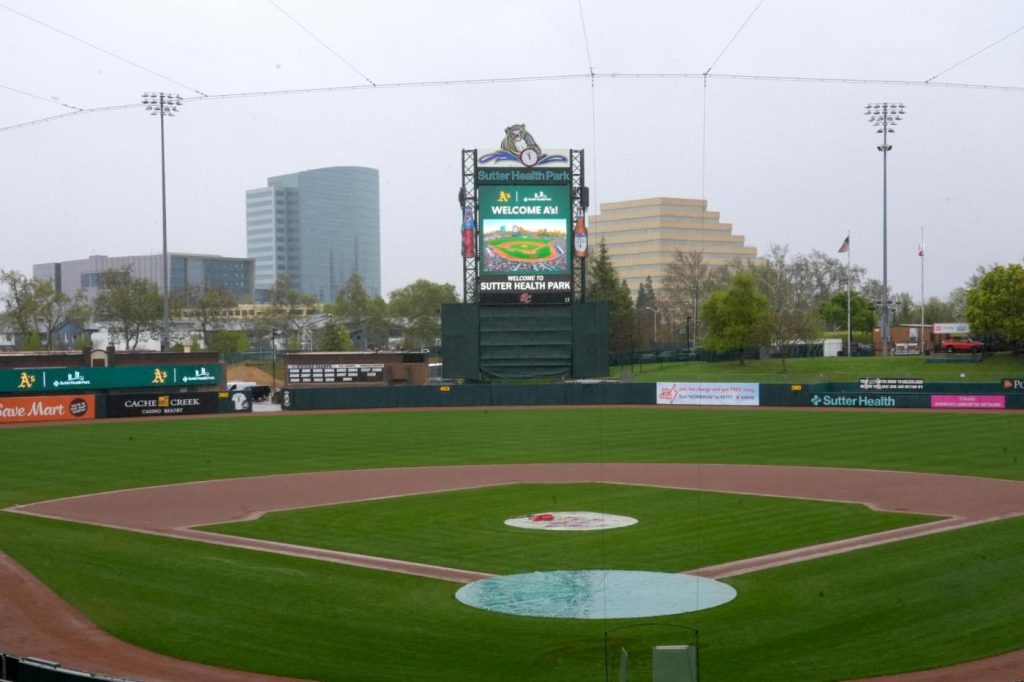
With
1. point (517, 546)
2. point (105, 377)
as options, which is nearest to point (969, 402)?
point (517, 546)

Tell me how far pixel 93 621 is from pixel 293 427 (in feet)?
112

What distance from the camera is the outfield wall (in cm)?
5259

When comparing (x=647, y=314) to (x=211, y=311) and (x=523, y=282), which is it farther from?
(x=523, y=282)

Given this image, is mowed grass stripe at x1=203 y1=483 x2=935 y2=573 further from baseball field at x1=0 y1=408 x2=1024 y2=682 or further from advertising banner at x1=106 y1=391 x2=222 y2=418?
advertising banner at x1=106 y1=391 x2=222 y2=418

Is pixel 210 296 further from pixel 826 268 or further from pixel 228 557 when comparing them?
pixel 228 557

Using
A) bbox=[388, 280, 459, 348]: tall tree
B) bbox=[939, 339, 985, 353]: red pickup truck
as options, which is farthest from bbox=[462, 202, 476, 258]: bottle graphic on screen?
bbox=[388, 280, 459, 348]: tall tree

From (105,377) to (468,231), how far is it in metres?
21.0

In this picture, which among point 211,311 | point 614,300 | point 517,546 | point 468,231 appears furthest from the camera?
point 211,311

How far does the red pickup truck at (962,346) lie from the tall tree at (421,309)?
58.6 meters

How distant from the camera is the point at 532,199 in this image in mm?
57812

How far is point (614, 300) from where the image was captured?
98.5 metres

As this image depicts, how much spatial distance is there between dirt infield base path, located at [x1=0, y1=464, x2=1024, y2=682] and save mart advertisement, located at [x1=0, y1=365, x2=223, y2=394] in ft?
93.5

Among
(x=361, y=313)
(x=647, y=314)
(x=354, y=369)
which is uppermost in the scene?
(x=361, y=313)

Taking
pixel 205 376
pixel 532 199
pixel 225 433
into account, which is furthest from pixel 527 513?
pixel 205 376
